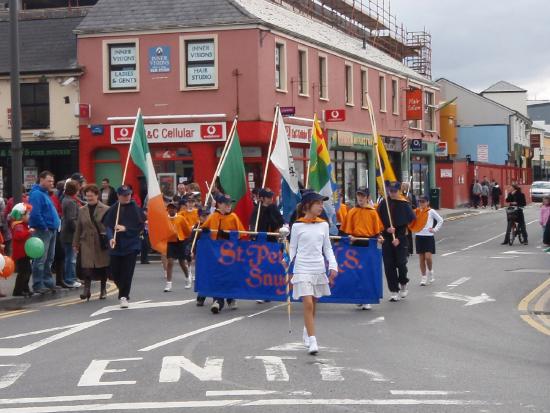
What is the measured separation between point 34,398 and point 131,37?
85.6ft

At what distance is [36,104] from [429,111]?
25.2 metres

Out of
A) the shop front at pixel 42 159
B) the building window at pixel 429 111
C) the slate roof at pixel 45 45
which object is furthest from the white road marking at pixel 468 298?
the building window at pixel 429 111

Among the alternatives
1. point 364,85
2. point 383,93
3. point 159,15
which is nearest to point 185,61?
point 159,15

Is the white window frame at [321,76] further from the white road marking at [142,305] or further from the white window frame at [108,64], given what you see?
the white road marking at [142,305]

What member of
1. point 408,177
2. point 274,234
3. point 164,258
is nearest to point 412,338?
point 274,234

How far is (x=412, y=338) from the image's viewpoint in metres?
11.6

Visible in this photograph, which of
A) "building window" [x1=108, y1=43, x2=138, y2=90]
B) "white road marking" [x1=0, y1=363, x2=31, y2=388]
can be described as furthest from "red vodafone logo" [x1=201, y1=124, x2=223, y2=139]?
"white road marking" [x1=0, y1=363, x2=31, y2=388]

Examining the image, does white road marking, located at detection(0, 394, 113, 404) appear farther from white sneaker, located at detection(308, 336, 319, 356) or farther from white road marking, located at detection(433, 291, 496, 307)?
white road marking, located at detection(433, 291, 496, 307)

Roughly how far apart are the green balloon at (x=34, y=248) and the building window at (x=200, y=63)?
58.9 ft

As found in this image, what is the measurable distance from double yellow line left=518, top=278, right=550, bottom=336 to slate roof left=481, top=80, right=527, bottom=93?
7587cm

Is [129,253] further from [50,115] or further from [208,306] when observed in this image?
[50,115]

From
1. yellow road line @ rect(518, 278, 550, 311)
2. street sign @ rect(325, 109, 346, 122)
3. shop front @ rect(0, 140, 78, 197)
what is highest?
street sign @ rect(325, 109, 346, 122)

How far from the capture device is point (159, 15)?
33219 mm

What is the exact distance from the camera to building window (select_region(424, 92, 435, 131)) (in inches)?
2052
